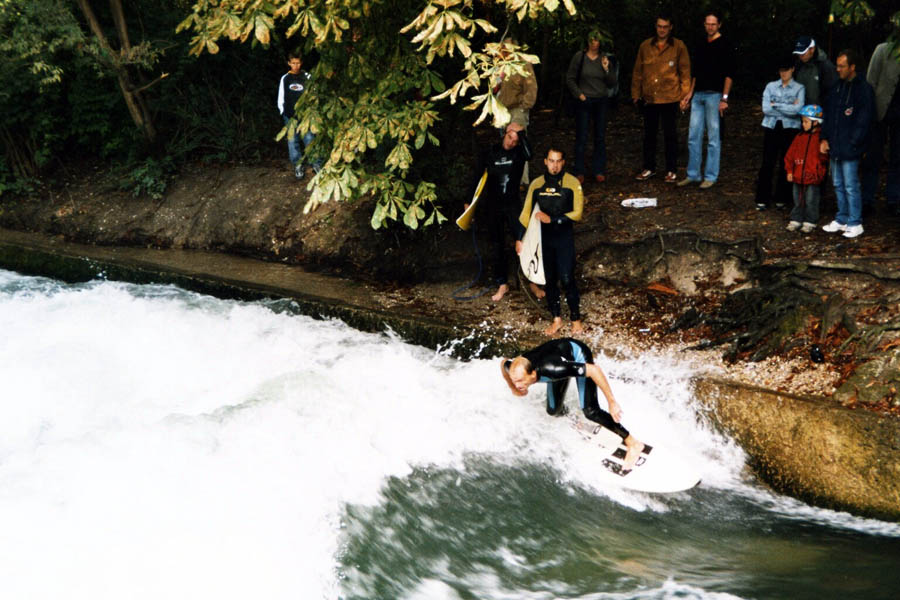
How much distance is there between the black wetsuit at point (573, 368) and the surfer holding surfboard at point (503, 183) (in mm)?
2399

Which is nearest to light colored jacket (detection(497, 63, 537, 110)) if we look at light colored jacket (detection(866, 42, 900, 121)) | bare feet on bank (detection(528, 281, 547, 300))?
bare feet on bank (detection(528, 281, 547, 300))

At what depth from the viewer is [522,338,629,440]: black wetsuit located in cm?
664

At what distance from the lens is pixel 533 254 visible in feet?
27.7

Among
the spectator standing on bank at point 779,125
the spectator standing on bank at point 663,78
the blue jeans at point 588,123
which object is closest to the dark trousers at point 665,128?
the spectator standing on bank at point 663,78

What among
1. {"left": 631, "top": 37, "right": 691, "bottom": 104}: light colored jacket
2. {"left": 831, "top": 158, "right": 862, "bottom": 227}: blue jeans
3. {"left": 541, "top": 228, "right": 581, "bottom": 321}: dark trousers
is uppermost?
{"left": 631, "top": 37, "right": 691, "bottom": 104}: light colored jacket

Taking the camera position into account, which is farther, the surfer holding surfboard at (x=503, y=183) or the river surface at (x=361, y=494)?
the surfer holding surfboard at (x=503, y=183)

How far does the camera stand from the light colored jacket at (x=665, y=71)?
30.9ft

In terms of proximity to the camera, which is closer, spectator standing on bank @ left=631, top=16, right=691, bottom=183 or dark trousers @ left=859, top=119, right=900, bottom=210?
dark trousers @ left=859, top=119, right=900, bottom=210

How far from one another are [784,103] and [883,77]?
942 millimetres

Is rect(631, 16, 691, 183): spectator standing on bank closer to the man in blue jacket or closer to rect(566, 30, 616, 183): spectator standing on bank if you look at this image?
rect(566, 30, 616, 183): spectator standing on bank

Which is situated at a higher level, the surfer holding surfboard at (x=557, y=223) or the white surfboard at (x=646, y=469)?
the surfer holding surfboard at (x=557, y=223)

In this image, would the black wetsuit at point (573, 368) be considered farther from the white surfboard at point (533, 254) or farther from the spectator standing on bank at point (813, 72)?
the spectator standing on bank at point (813, 72)

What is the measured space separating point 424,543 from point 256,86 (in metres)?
10.1

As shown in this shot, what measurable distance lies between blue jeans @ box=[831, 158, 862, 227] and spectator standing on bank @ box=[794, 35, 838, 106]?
Result: 0.81 meters
